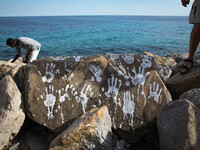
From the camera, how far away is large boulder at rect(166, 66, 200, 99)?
129 inches

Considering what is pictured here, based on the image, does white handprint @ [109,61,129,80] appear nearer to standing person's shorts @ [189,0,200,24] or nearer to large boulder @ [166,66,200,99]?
large boulder @ [166,66,200,99]

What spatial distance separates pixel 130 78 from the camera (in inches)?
119

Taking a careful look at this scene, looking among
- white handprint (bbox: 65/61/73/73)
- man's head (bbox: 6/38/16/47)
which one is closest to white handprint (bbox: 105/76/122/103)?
white handprint (bbox: 65/61/73/73)


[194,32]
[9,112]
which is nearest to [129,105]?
[9,112]

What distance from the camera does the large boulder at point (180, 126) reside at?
6.29 feet

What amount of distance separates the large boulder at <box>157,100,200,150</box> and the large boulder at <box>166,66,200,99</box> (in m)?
1.24

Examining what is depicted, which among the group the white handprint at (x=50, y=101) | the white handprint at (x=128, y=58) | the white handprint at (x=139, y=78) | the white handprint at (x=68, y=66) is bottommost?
the white handprint at (x=50, y=101)

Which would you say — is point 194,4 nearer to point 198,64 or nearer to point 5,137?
point 198,64

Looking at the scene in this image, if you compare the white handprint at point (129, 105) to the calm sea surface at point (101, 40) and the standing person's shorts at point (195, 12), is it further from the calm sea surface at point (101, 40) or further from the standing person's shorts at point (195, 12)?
the calm sea surface at point (101, 40)

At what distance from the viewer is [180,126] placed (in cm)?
204

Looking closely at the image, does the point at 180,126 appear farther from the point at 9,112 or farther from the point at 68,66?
the point at 9,112

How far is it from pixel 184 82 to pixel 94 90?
175cm

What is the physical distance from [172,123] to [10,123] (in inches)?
87.9

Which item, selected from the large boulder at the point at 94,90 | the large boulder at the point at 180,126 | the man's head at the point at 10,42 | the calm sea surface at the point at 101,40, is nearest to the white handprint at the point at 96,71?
the large boulder at the point at 94,90
